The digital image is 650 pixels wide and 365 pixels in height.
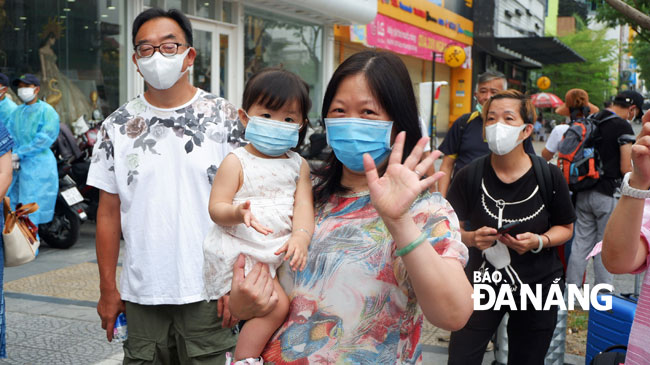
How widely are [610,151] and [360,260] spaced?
4686mm

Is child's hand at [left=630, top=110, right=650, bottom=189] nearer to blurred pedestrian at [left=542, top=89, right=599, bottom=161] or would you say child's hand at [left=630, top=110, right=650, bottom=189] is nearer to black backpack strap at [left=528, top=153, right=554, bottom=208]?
black backpack strap at [left=528, top=153, right=554, bottom=208]

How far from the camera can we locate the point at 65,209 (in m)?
7.87

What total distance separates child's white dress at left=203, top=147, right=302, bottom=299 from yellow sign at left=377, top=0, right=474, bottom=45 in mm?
15875

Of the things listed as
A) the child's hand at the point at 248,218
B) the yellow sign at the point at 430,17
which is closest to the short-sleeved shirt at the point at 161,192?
the child's hand at the point at 248,218

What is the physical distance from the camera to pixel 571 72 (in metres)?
42.1

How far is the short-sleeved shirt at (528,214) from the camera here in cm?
335

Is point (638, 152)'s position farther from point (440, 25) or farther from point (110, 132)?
point (440, 25)

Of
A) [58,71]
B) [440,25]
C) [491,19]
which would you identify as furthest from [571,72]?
[58,71]

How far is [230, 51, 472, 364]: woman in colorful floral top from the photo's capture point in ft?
5.77

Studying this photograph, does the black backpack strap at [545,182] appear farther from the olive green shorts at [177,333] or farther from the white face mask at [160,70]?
the white face mask at [160,70]

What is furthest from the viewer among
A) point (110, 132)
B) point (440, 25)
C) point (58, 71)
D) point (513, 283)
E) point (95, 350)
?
point (440, 25)

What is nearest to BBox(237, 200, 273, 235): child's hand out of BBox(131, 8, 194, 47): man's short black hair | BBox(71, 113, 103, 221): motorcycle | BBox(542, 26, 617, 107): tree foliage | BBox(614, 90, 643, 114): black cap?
BBox(131, 8, 194, 47): man's short black hair

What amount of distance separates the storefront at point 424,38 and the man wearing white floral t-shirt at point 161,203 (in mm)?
10161

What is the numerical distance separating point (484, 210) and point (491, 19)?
24170 millimetres
